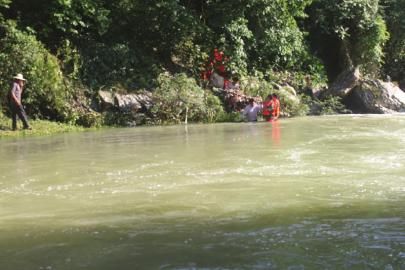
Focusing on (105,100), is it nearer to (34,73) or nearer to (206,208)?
(34,73)

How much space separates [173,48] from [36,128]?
303 inches

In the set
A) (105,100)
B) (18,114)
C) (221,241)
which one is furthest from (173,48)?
(221,241)

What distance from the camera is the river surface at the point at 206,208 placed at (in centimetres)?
383

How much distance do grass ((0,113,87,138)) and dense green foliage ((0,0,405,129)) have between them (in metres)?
0.69

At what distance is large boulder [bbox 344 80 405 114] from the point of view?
932 inches

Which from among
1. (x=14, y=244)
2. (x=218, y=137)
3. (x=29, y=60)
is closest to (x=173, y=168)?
(x=14, y=244)

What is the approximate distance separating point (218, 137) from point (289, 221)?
8.00m

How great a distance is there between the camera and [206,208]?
5.31 metres

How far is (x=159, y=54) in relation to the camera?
2159cm

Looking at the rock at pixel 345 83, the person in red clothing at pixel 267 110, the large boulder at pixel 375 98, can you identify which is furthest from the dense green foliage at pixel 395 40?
the person in red clothing at pixel 267 110

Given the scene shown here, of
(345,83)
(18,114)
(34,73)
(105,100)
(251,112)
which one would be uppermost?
(34,73)

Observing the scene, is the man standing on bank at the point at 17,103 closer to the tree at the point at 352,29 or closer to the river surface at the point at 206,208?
the river surface at the point at 206,208

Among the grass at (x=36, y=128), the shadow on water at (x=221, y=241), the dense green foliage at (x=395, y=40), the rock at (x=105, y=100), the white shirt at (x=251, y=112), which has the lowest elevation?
the shadow on water at (x=221, y=241)

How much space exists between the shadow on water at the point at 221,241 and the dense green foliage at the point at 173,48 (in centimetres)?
1249
